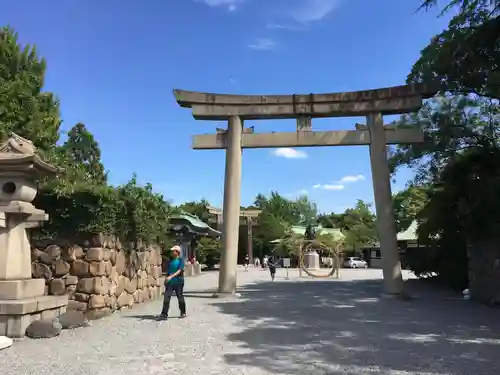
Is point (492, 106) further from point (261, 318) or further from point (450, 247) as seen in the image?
point (261, 318)

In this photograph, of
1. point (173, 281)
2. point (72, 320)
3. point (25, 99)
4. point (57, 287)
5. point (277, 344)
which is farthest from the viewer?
point (25, 99)

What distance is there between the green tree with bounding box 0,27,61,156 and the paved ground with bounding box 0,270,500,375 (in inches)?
208

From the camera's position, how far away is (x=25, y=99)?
12.7 metres

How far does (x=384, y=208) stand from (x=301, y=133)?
3.34m

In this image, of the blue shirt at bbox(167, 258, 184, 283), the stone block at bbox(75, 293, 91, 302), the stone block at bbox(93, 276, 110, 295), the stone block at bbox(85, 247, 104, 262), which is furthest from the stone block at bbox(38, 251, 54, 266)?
the blue shirt at bbox(167, 258, 184, 283)

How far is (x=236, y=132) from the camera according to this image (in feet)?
43.9

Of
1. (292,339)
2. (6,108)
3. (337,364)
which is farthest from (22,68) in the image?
(337,364)

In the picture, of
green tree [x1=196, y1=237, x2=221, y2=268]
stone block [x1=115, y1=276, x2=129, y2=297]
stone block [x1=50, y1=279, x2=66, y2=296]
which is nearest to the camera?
stone block [x1=50, y1=279, x2=66, y2=296]

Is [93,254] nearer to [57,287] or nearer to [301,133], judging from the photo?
[57,287]

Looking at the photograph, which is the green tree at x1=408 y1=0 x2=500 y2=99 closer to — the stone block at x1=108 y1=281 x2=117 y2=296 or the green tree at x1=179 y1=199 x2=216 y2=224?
the stone block at x1=108 y1=281 x2=117 y2=296

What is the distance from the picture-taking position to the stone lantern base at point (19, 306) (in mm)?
6555

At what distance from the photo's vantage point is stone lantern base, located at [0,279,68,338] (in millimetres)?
6555

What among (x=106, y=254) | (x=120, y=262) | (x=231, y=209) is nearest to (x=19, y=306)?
(x=106, y=254)

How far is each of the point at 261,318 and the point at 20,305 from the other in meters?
4.35
